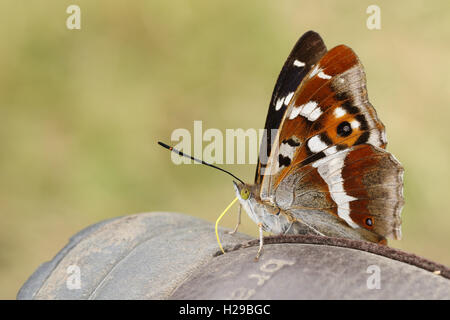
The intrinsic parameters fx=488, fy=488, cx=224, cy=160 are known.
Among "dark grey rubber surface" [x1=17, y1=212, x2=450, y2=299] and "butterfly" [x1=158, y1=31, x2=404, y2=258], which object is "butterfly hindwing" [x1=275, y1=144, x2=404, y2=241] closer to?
"butterfly" [x1=158, y1=31, x2=404, y2=258]

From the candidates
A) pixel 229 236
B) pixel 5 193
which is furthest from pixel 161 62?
pixel 229 236

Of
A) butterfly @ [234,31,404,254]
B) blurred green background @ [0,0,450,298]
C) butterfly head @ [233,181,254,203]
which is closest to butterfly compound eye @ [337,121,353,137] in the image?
butterfly @ [234,31,404,254]

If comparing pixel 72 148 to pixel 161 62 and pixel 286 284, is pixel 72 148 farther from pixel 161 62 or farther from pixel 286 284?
pixel 286 284

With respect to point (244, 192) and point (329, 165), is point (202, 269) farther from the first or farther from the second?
point (329, 165)

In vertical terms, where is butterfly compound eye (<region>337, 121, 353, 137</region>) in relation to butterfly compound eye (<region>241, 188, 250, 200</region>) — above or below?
above

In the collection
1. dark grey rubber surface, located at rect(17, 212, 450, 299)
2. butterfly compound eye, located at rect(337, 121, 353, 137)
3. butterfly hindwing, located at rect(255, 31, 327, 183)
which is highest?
butterfly hindwing, located at rect(255, 31, 327, 183)

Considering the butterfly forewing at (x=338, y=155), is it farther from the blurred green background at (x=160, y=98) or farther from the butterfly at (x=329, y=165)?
the blurred green background at (x=160, y=98)

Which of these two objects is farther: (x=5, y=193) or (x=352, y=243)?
(x=5, y=193)
